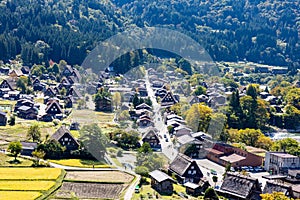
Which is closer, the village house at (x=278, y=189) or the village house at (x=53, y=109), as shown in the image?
the village house at (x=278, y=189)

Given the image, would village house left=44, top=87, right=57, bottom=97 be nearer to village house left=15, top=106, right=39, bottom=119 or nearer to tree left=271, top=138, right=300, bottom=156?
village house left=15, top=106, right=39, bottom=119

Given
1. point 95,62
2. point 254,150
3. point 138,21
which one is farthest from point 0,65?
point 138,21

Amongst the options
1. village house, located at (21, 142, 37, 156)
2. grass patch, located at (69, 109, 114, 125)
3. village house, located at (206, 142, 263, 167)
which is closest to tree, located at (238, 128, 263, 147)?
village house, located at (206, 142, 263, 167)

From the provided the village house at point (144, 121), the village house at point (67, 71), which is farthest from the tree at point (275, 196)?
the village house at point (67, 71)

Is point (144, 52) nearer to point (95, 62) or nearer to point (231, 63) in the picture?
point (95, 62)

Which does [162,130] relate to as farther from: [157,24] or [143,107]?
[157,24]

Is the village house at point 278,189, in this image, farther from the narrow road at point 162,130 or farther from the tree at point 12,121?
the tree at point 12,121
